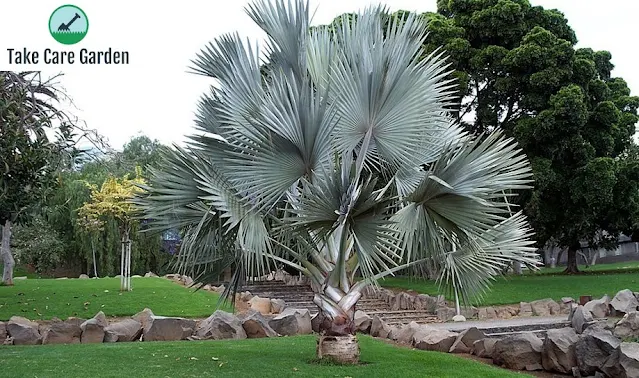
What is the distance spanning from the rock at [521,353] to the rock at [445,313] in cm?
640

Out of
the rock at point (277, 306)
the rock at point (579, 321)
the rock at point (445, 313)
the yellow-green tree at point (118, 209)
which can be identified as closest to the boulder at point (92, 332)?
the rock at point (277, 306)

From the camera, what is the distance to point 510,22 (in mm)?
20766

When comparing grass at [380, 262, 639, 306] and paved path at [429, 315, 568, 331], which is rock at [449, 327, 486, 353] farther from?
grass at [380, 262, 639, 306]

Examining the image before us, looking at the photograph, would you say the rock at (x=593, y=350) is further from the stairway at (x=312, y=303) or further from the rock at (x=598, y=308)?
the rock at (x=598, y=308)

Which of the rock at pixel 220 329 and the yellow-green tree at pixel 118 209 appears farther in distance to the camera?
the yellow-green tree at pixel 118 209

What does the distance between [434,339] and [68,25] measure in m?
7.64

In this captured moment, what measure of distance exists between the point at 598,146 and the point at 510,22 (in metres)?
4.73

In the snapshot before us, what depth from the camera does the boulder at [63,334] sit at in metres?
10.6

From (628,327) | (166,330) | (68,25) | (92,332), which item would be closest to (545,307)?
(628,327)

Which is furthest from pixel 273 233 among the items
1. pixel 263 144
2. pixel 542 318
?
pixel 542 318

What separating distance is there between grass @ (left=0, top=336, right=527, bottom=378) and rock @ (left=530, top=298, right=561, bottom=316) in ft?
23.1

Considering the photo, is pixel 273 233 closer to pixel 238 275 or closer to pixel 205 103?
pixel 238 275

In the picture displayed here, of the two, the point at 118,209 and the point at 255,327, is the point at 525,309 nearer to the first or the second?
the point at 255,327

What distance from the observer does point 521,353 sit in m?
8.89
